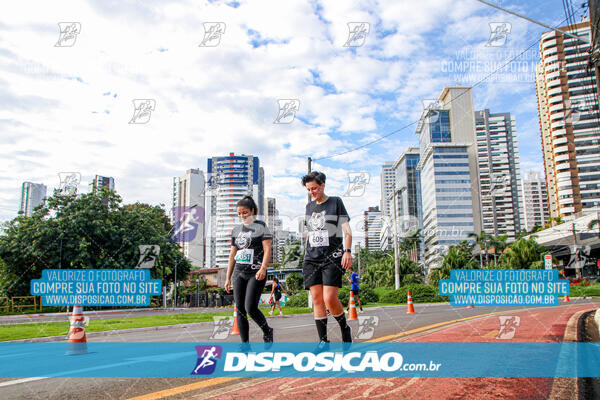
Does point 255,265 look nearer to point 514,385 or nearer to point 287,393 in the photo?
point 287,393

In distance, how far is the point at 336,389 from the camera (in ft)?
8.98

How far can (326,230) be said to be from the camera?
4066 mm

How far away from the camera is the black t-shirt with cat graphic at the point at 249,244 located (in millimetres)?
4359

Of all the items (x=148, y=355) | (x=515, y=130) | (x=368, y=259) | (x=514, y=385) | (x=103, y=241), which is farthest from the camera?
(x=515, y=130)

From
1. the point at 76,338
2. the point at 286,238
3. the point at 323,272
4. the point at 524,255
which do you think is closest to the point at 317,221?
the point at 323,272

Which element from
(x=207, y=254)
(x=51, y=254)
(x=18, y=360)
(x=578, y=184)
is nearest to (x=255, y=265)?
(x=18, y=360)

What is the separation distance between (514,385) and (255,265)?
2.52 meters

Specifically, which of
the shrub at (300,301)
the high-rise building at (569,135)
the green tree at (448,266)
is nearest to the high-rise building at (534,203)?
the high-rise building at (569,135)

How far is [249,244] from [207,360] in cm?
121

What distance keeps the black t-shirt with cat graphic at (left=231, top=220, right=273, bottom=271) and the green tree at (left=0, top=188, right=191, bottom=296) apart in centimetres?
2476

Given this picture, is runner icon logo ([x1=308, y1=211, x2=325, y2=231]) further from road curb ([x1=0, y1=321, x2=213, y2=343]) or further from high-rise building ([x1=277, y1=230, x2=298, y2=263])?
high-rise building ([x1=277, y1=230, x2=298, y2=263])

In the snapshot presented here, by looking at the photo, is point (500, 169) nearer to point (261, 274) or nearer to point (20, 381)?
point (261, 274)

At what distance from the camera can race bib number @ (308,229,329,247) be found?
13.2 feet

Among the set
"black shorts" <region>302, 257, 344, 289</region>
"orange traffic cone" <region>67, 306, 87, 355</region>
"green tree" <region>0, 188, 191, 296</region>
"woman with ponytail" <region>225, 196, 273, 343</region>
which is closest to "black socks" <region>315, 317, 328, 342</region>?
"black shorts" <region>302, 257, 344, 289</region>
